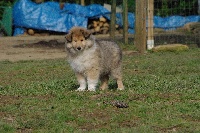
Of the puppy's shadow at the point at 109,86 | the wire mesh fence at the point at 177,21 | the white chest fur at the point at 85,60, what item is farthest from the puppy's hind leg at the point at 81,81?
the wire mesh fence at the point at 177,21

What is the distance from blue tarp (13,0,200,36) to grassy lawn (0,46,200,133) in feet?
49.4

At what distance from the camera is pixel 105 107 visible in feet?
28.7

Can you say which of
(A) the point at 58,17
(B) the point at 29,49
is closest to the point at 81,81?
(B) the point at 29,49

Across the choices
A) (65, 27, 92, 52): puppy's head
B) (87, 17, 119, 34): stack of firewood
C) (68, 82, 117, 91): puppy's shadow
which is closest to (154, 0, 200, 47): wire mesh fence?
(87, 17, 119, 34): stack of firewood

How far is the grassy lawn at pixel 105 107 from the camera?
7730mm

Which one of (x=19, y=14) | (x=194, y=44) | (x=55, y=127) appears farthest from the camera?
(x=19, y=14)

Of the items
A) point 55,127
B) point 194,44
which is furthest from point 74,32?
point 194,44

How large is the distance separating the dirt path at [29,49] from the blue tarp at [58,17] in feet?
7.33

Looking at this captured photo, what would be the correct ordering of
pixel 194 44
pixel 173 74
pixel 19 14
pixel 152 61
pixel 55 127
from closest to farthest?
pixel 55 127 → pixel 173 74 → pixel 152 61 → pixel 194 44 → pixel 19 14

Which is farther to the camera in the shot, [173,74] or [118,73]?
[173,74]

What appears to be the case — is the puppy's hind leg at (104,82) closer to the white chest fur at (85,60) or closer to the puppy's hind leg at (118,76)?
the puppy's hind leg at (118,76)

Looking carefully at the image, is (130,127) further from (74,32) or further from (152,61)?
(152,61)

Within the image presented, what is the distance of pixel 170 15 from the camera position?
2883 cm

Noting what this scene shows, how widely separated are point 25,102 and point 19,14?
19.6 meters
